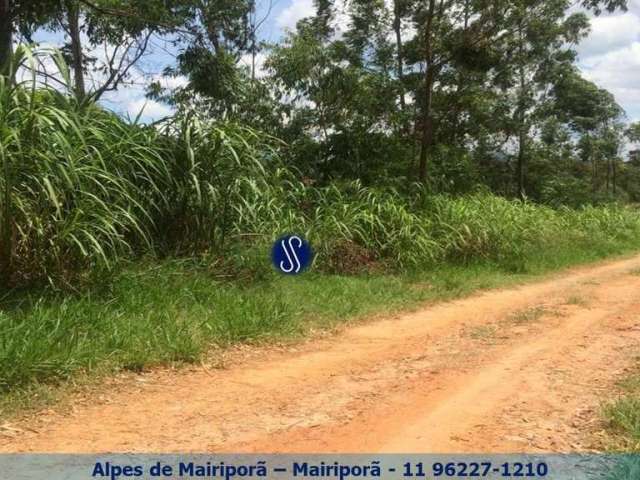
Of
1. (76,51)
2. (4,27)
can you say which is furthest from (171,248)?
(76,51)

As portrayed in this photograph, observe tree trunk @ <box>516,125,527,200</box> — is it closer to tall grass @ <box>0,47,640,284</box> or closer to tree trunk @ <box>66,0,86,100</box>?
tall grass @ <box>0,47,640,284</box>

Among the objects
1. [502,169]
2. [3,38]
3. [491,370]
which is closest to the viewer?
[491,370]

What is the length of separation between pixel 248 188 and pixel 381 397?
4.09 metres

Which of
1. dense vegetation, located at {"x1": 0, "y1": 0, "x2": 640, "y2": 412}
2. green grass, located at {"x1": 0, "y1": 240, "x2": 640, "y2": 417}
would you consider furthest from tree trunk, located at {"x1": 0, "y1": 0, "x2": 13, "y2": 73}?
green grass, located at {"x1": 0, "y1": 240, "x2": 640, "y2": 417}

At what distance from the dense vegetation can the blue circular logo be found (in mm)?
195

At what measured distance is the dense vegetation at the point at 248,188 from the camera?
223 inches

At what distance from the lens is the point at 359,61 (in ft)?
52.9

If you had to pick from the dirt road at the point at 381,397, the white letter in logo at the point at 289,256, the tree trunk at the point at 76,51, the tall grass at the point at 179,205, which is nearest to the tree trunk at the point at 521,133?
the tall grass at the point at 179,205

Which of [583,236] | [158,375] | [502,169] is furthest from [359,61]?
[158,375]

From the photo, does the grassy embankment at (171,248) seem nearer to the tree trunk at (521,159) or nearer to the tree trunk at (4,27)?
the tree trunk at (4,27)

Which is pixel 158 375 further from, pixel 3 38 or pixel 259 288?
pixel 3 38

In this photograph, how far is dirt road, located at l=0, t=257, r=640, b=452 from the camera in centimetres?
374

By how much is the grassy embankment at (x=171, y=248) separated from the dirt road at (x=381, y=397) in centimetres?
41

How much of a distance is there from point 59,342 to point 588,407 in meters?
3.43
